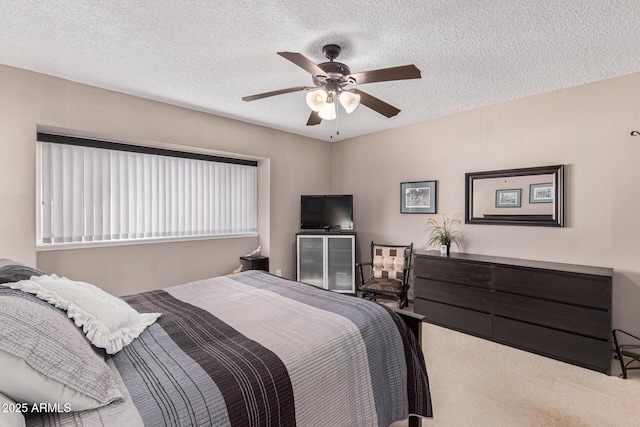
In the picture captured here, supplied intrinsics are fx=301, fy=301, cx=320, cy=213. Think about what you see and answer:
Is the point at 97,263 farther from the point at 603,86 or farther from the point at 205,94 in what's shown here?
the point at 603,86

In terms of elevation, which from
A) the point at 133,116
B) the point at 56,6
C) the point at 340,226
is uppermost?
the point at 56,6

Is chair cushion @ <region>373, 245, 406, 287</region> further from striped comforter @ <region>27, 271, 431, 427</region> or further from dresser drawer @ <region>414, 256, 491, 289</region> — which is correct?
striped comforter @ <region>27, 271, 431, 427</region>

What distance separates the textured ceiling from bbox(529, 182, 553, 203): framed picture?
3.32 ft

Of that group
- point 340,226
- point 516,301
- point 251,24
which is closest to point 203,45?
point 251,24

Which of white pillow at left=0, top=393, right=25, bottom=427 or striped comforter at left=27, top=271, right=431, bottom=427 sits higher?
white pillow at left=0, top=393, right=25, bottom=427

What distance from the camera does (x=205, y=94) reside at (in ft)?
10.8

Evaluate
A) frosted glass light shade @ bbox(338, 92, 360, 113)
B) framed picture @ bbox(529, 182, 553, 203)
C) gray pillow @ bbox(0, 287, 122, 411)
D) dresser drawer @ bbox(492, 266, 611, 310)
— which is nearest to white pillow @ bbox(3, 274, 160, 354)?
gray pillow @ bbox(0, 287, 122, 411)

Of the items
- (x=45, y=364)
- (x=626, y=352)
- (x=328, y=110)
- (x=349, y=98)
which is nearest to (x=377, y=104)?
(x=349, y=98)

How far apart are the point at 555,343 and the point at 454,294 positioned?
967 mm

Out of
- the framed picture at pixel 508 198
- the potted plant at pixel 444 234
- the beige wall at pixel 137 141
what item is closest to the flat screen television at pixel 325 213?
the beige wall at pixel 137 141

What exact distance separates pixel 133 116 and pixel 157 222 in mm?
1264

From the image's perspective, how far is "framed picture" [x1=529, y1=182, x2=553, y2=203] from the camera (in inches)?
127

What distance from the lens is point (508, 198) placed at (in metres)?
3.51

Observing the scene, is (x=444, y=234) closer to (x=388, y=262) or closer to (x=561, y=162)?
(x=388, y=262)
